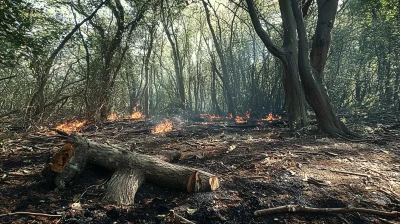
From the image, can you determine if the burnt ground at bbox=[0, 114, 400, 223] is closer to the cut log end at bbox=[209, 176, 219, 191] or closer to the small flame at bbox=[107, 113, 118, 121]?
the cut log end at bbox=[209, 176, 219, 191]

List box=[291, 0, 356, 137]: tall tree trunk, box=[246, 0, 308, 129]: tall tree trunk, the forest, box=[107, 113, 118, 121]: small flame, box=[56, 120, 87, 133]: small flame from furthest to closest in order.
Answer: box=[107, 113, 118, 121]: small flame → box=[56, 120, 87, 133]: small flame → box=[246, 0, 308, 129]: tall tree trunk → box=[291, 0, 356, 137]: tall tree trunk → the forest

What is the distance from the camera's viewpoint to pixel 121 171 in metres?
3.80

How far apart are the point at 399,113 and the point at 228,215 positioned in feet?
42.2

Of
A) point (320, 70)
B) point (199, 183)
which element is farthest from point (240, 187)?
point (320, 70)

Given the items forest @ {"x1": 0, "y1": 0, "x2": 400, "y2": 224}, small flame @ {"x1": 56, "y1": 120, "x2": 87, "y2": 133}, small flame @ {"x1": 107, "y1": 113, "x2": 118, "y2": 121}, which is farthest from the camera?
small flame @ {"x1": 107, "y1": 113, "x2": 118, "y2": 121}

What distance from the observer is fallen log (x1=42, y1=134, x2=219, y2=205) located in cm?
346

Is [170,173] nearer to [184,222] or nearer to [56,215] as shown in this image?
[184,222]

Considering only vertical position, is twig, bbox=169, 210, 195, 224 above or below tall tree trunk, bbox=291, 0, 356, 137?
below

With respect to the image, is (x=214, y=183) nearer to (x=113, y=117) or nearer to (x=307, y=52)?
(x=307, y=52)

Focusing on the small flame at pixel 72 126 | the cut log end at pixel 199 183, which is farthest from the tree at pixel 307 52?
the small flame at pixel 72 126

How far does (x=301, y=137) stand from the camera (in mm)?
7609

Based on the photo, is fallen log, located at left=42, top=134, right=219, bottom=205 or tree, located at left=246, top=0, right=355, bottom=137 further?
tree, located at left=246, top=0, right=355, bottom=137

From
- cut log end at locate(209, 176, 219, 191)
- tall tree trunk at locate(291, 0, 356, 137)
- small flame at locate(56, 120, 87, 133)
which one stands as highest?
tall tree trunk at locate(291, 0, 356, 137)

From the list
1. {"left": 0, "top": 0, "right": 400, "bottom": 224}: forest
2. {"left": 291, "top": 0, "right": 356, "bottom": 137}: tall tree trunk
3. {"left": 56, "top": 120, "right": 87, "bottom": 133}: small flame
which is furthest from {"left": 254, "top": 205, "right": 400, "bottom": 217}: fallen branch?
{"left": 56, "top": 120, "right": 87, "bottom": 133}: small flame
